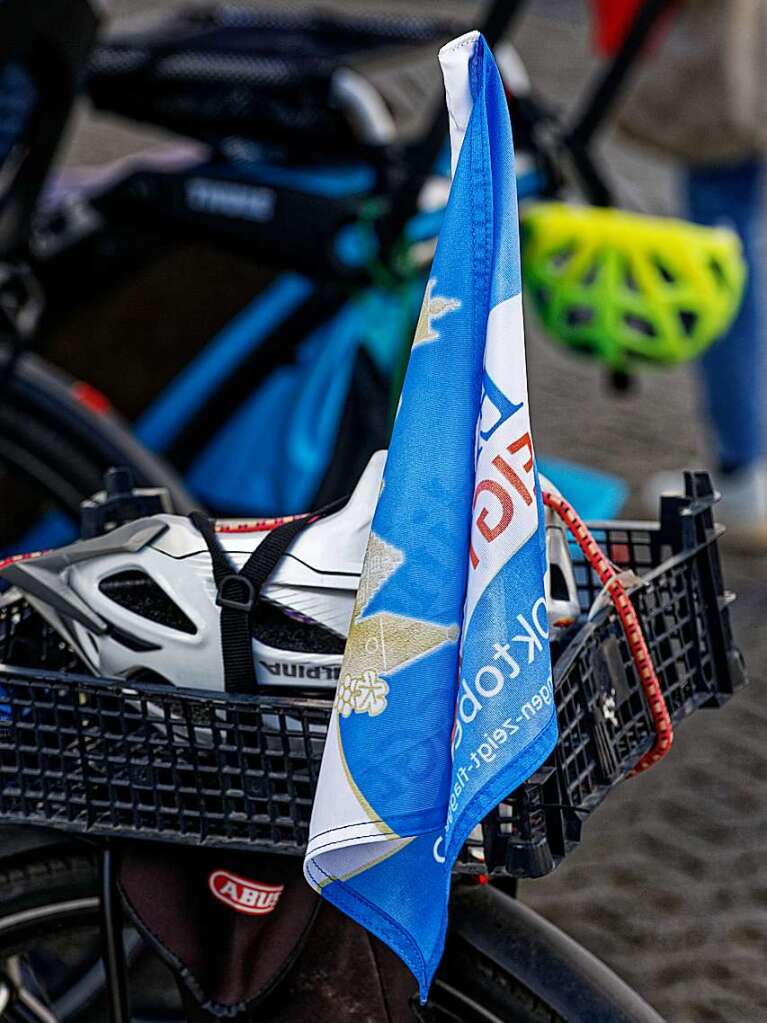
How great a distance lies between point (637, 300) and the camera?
92.4 inches

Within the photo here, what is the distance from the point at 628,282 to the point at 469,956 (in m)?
1.41

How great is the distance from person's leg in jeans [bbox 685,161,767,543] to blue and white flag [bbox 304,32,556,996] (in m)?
2.34

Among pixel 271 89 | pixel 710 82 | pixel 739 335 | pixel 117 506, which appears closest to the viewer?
pixel 117 506

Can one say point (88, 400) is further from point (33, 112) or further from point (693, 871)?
point (693, 871)

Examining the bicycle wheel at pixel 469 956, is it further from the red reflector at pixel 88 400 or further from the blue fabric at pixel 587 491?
the blue fabric at pixel 587 491

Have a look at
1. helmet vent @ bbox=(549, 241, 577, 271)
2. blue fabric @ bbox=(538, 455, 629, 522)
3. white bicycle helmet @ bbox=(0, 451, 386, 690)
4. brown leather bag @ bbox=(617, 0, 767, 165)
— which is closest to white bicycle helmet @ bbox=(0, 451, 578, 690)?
white bicycle helmet @ bbox=(0, 451, 386, 690)

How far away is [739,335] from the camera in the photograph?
3260mm

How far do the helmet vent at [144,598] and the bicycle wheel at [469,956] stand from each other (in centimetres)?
20

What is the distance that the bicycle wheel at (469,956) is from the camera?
1.15 metres

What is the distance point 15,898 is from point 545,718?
1.73ft

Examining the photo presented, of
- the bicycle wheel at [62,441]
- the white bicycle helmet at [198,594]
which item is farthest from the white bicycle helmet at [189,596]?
the bicycle wheel at [62,441]

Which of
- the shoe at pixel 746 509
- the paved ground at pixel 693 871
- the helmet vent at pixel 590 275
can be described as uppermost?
the helmet vent at pixel 590 275

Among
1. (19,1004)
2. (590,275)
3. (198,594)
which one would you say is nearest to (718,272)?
(590,275)

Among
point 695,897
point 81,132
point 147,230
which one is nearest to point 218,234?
point 147,230
